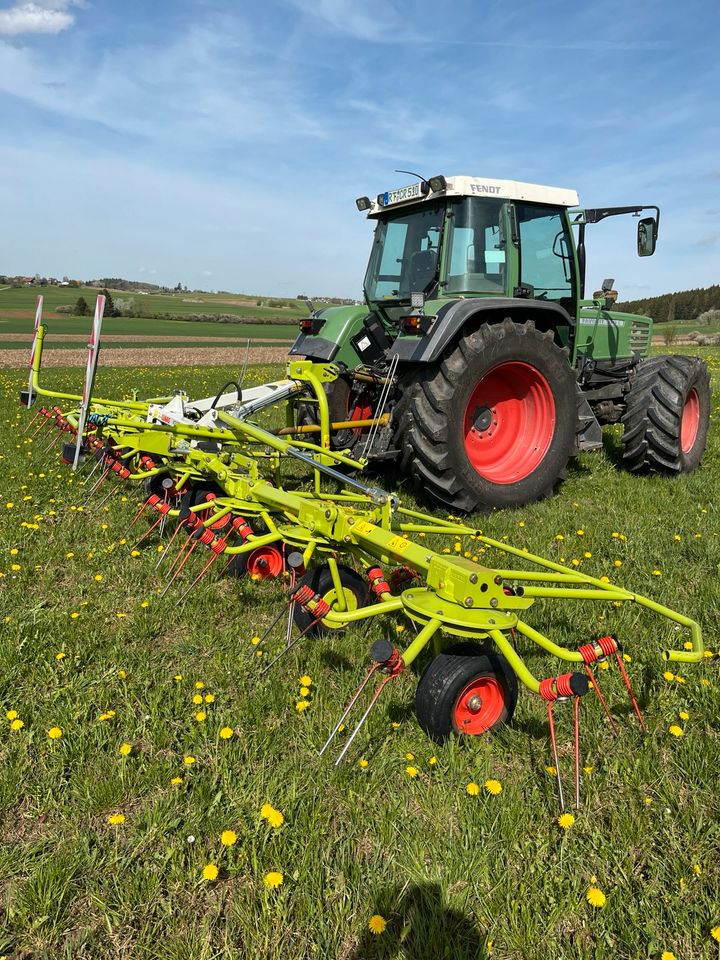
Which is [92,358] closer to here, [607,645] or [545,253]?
[545,253]

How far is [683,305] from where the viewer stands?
50531 mm

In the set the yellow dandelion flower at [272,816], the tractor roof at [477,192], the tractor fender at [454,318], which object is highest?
the tractor roof at [477,192]

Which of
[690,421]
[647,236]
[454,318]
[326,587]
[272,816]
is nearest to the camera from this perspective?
[272,816]

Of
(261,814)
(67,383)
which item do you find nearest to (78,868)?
(261,814)

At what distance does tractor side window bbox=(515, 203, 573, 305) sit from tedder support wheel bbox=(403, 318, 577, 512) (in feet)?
2.43

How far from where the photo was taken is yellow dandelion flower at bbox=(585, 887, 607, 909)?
1.74m

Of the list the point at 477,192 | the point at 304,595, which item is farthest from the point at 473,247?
the point at 304,595

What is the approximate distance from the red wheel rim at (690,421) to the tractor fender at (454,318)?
186 cm

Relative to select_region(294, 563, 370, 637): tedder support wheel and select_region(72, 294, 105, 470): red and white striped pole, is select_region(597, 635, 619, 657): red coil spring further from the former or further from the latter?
select_region(72, 294, 105, 470): red and white striped pole

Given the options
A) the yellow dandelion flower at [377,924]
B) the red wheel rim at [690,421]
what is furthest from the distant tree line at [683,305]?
the yellow dandelion flower at [377,924]

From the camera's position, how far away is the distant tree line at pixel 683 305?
4938 cm

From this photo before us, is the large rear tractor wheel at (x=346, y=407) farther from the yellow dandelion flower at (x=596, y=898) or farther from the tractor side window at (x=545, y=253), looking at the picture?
the yellow dandelion flower at (x=596, y=898)

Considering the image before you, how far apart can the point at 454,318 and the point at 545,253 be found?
1.69 m

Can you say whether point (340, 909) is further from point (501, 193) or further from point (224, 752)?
point (501, 193)
